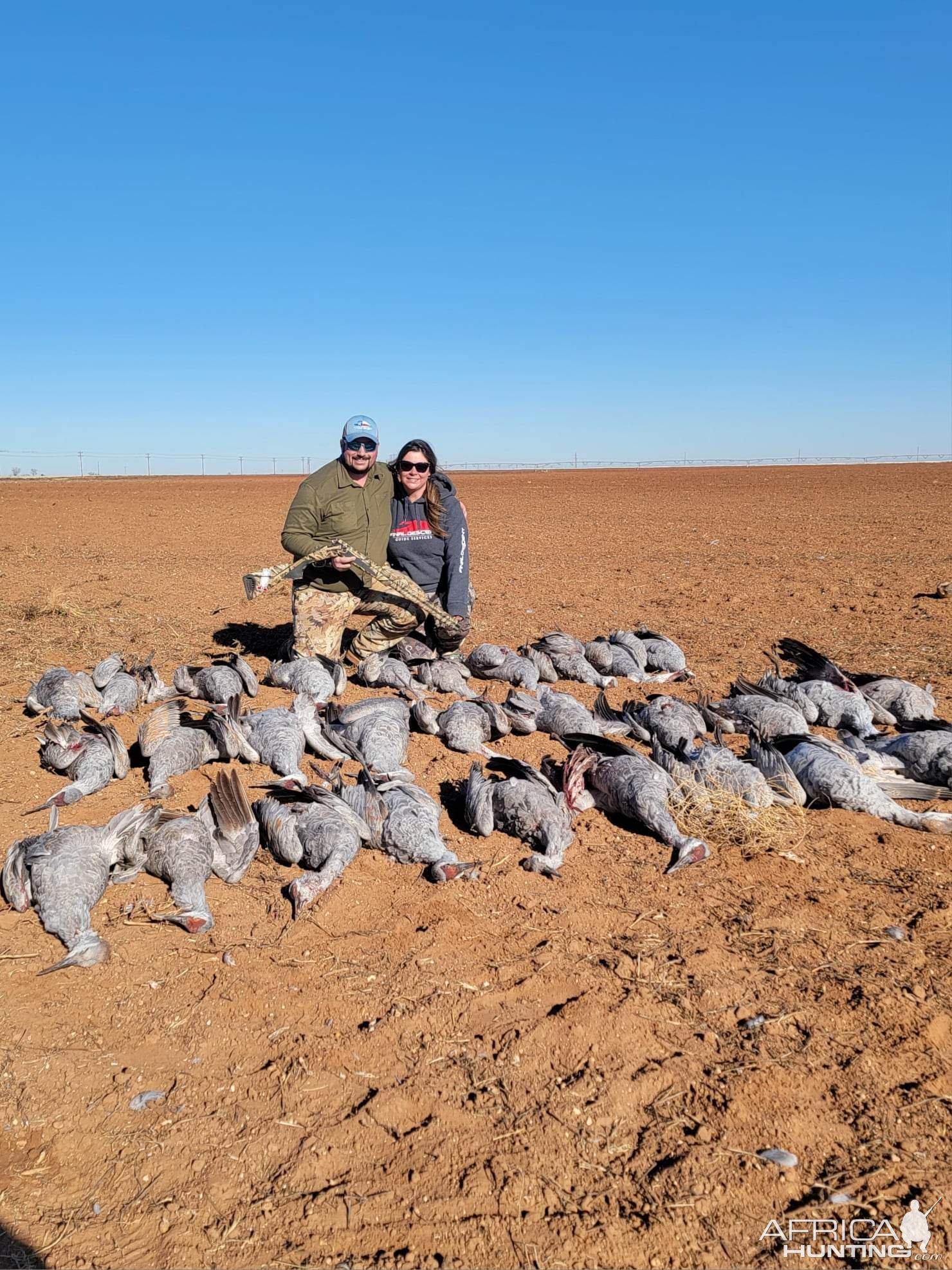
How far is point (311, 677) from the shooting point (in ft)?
23.1

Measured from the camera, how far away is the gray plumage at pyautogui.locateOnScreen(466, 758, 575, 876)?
482 cm

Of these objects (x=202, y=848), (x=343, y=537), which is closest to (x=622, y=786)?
(x=202, y=848)

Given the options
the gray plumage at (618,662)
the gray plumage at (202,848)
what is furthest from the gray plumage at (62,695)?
the gray plumage at (618,662)

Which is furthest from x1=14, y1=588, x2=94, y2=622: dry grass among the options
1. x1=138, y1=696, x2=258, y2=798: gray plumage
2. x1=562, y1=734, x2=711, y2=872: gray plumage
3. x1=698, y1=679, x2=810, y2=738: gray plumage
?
x1=698, y1=679, x2=810, y2=738: gray plumage

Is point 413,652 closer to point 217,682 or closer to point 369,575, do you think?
point 369,575

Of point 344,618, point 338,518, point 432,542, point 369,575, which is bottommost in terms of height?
point 344,618

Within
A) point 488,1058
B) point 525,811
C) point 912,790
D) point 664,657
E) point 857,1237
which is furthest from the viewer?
point 664,657

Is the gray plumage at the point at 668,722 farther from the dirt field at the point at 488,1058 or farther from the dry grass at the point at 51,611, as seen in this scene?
the dry grass at the point at 51,611

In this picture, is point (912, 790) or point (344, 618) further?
point (344, 618)

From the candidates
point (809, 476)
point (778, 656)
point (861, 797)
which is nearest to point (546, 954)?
point (861, 797)

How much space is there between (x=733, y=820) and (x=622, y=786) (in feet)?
2.24

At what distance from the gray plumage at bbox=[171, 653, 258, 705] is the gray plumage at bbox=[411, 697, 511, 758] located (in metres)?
1.51

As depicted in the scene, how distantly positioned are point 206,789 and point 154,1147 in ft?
9.37

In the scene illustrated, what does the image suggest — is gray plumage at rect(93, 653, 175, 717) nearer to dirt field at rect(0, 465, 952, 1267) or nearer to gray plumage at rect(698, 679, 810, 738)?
dirt field at rect(0, 465, 952, 1267)
